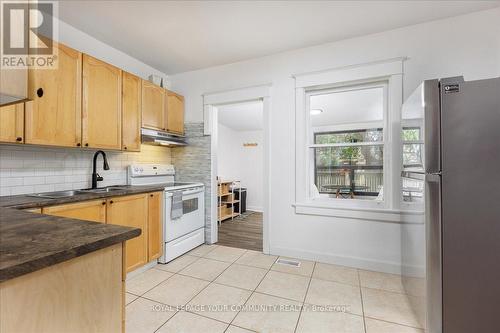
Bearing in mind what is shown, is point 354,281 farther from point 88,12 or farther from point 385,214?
point 88,12

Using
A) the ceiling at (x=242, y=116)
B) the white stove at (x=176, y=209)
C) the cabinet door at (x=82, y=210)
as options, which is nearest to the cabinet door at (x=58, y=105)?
the cabinet door at (x=82, y=210)

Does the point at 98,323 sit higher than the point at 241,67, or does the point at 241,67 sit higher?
the point at 241,67

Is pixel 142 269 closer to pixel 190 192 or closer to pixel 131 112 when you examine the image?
pixel 190 192

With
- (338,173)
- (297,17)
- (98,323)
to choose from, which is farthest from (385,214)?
(98,323)

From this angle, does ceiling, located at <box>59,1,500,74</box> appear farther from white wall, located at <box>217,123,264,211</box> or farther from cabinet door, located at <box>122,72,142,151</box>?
white wall, located at <box>217,123,264,211</box>

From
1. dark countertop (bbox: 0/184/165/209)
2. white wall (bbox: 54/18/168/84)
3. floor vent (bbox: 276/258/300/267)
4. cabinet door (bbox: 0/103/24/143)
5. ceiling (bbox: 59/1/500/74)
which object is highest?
ceiling (bbox: 59/1/500/74)

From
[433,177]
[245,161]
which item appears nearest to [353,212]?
[433,177]

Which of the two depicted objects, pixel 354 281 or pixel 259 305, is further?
pixel 354 281

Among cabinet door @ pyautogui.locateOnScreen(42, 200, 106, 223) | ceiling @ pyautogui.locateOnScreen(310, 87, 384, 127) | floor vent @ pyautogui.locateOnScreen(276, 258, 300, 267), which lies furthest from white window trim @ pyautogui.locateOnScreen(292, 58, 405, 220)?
cabinet door @ pyautogui.locateOnScreen(42, 200, 106, 223)

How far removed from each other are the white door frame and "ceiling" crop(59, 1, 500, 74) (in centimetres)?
50

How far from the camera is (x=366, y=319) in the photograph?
174cm

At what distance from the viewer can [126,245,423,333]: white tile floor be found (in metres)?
1.67

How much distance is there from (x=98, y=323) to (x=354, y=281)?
2.25m

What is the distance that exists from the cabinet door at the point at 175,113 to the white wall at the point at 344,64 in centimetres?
22
